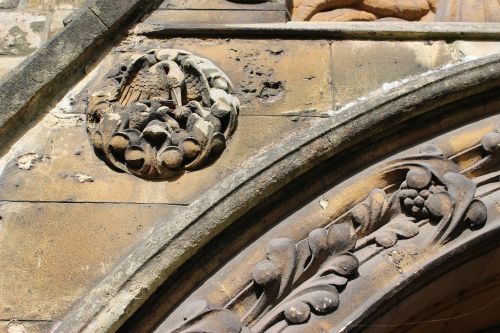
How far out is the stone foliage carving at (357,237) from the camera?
2.79 m

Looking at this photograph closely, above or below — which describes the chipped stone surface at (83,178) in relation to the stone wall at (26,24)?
below

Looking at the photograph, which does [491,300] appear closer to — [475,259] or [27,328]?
[475,259]

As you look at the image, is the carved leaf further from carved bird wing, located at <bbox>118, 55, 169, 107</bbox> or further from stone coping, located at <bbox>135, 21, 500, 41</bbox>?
carved bird wing, located at <bbox>118, 55, 169, 107</bbox>

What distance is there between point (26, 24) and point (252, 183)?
1223 mm

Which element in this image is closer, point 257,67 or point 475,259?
point 475,259

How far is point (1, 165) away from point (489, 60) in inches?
68.5

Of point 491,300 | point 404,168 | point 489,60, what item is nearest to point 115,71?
point 404,168

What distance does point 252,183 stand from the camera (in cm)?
295

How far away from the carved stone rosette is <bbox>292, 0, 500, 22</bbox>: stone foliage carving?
24.9 inches

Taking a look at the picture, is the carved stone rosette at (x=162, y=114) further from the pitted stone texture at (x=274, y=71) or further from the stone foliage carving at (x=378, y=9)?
the stone foliage carving at (x=378, y=9)

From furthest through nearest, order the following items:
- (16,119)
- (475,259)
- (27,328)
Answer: (16,119) → (475,259) → (27,328)

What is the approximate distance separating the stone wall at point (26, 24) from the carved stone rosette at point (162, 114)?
0.39 metres

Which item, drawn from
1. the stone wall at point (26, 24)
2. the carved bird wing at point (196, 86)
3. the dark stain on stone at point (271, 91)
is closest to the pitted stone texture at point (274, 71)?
the dark stain on stone at point (271, 91)

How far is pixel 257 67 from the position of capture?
10.8ft
